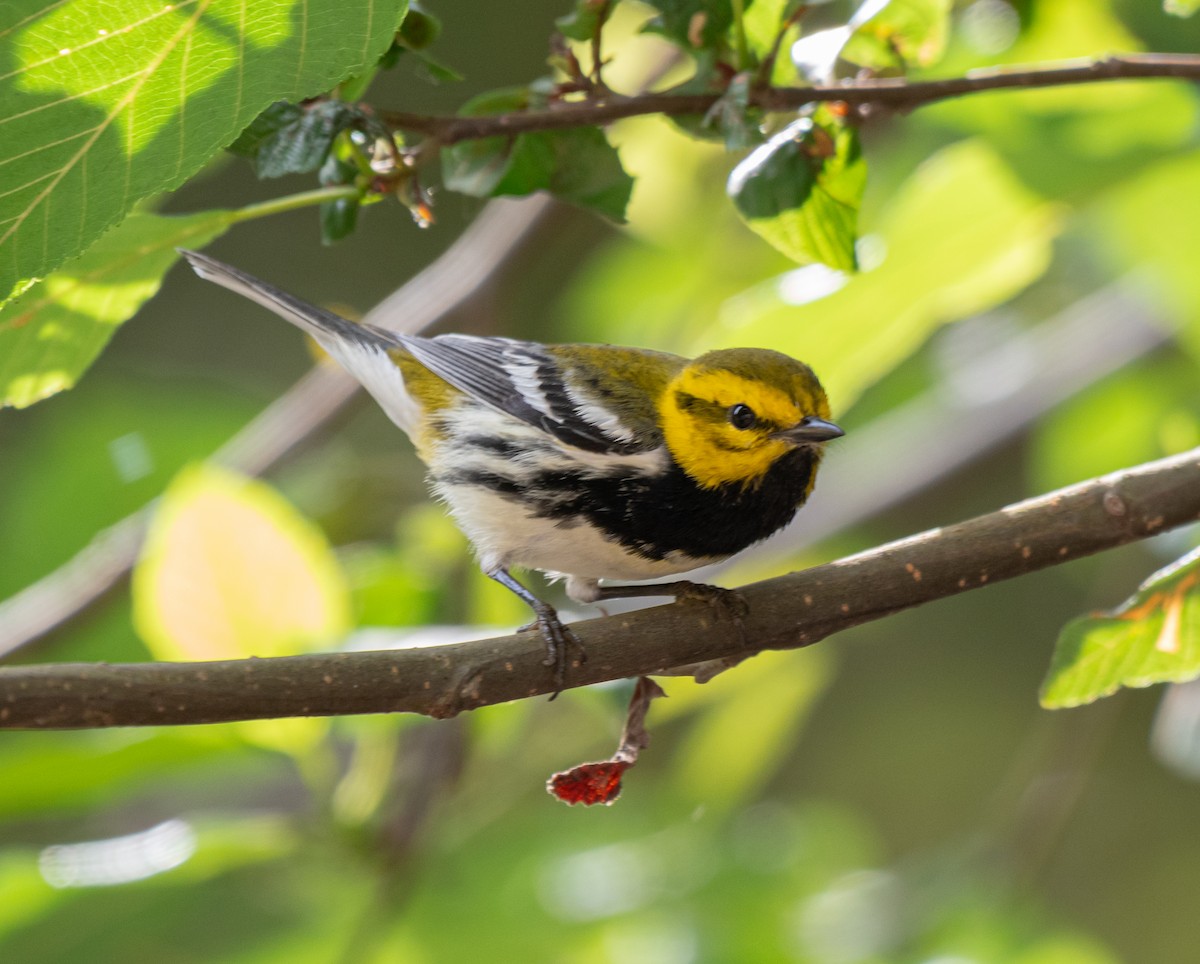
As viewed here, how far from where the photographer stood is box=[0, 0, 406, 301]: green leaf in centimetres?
130

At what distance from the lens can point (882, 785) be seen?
20.0 ft

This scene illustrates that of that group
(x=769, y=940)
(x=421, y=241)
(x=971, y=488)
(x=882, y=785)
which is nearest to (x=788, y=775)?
(x=882, y=785)

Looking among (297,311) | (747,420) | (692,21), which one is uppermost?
(692,21)

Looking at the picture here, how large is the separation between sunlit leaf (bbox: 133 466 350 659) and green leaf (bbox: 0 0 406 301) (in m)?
1.01

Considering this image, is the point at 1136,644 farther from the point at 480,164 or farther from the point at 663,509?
the point at 480,164

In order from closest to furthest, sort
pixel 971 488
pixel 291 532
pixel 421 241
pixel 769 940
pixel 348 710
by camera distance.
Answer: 1. pixel 348 710
2. pixel 291 532
3. pixel 769 940
4. pixel 971 488
5. pixel 421 241

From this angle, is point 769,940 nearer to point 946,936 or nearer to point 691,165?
point 946,936

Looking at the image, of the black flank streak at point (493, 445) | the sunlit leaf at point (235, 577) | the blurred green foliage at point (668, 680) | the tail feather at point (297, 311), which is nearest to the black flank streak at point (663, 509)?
the black flank streak at point (493, 445)

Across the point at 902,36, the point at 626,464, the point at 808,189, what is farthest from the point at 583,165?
the point at 626,464

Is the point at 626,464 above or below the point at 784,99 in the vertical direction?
below

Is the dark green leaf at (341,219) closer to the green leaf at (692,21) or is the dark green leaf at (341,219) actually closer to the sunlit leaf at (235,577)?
the green leaf at (692,21)

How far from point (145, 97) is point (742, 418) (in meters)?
1.27

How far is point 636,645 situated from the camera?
5.34 feet

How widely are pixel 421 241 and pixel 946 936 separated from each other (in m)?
4.86
